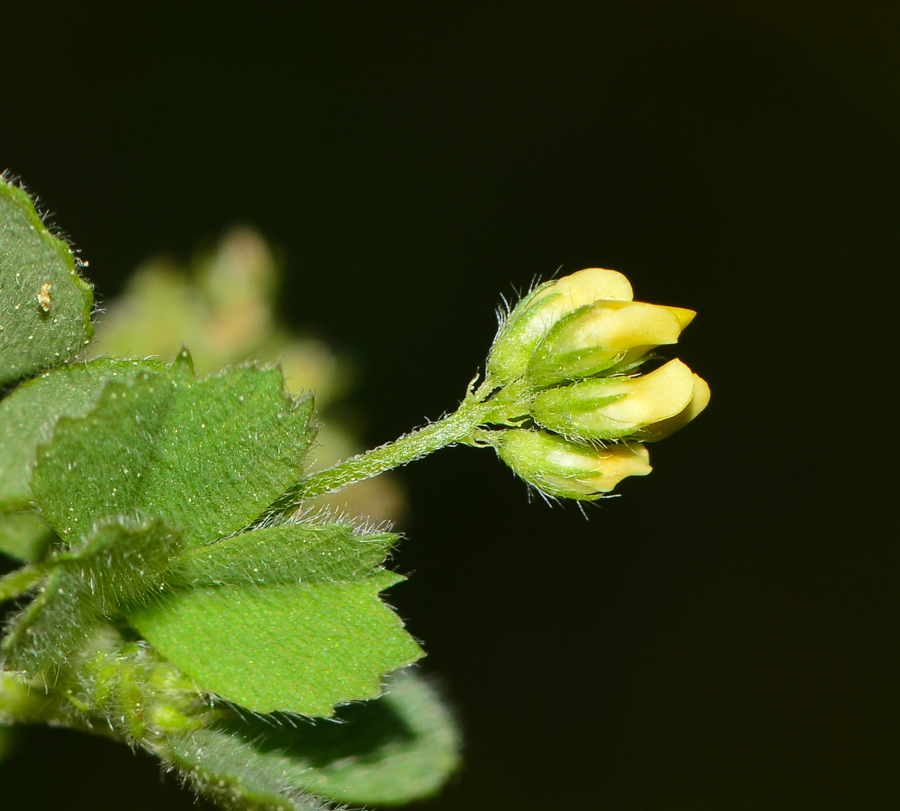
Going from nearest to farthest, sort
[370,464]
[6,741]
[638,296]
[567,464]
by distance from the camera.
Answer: [370,464] → [567,464] → [6,741] → [638,296]

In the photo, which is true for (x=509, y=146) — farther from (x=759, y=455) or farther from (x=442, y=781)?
(x=442, y=781)

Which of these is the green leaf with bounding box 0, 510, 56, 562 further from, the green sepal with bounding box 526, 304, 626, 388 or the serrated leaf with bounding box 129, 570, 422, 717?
the green sepal with bounding box 526, 304, 626, 388

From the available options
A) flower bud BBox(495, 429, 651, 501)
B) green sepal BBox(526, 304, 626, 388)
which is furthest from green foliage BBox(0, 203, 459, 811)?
green sepal BBox(526, 304, 626, 388)

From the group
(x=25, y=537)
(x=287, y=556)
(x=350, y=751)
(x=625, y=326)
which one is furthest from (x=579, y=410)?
(x=25, y=537)

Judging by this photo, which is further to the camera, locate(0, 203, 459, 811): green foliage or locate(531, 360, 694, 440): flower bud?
locate(531, 360, 694, 440): flower bud

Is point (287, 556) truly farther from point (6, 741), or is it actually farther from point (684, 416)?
point (6, 741)
